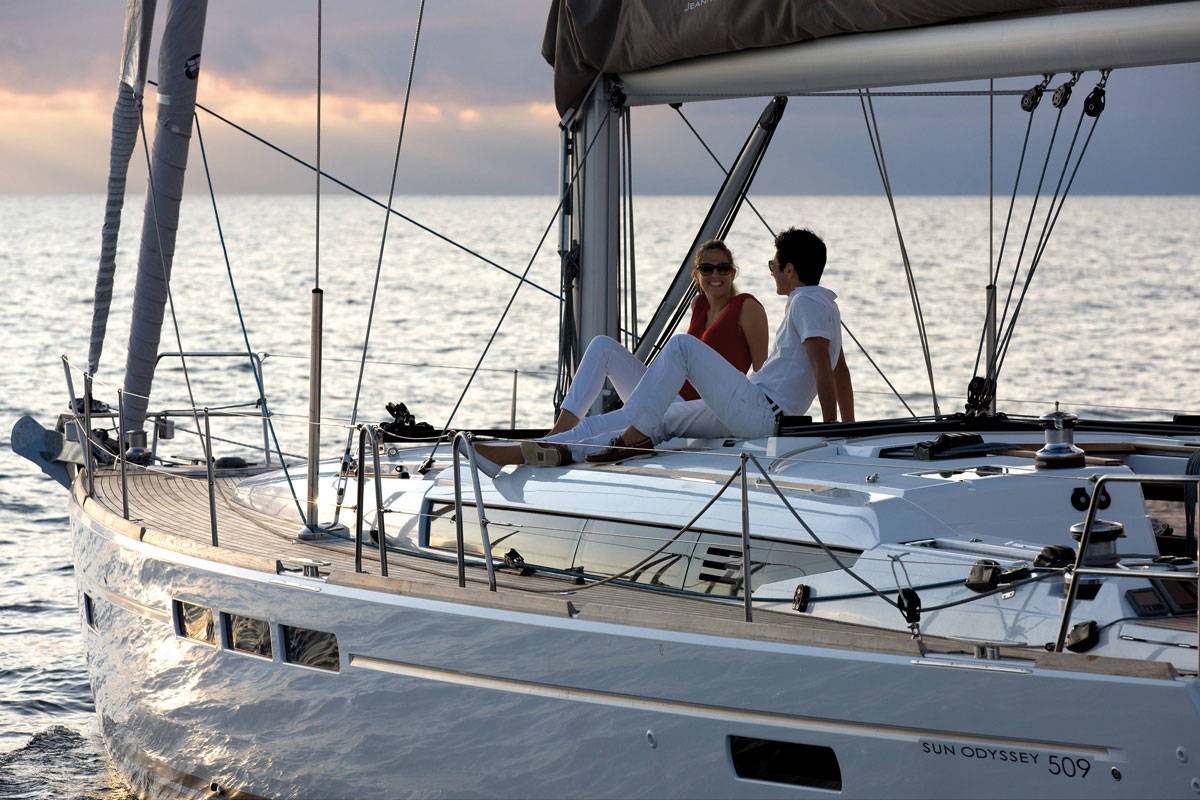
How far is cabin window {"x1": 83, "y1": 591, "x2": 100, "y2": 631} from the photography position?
20.7 ft

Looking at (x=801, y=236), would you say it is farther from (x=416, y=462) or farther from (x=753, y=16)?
(x=416, y=462)

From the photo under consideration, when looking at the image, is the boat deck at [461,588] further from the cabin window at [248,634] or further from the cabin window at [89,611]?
the cabin window at [89,611]

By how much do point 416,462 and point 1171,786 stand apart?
3.46m

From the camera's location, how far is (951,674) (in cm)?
360

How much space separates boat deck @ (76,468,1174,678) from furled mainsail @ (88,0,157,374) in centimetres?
98

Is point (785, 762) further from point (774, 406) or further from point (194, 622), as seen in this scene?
point (194, 622)

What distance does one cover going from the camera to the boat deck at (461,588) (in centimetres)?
378

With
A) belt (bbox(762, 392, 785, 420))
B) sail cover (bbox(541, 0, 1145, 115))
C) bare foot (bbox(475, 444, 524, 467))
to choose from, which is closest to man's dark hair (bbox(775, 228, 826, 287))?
belt (bbox(762, 392, 785, 420))

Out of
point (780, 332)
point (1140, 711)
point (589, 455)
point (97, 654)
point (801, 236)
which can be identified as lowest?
point (97, 654)

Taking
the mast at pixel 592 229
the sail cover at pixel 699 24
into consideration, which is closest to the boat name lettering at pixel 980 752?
the sail cover at pixel 699 24

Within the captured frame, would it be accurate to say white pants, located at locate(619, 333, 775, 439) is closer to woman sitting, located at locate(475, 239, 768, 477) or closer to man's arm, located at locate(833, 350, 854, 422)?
woman sitting, located at locate(475, 239, 768, 477)

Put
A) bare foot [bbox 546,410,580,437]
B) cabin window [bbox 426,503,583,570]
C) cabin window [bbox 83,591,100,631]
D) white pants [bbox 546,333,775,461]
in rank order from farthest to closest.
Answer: cabin window [bbox 83,591,100,631]
bare foot [bbox 546,410,580,437]
white pants [bbox 546,333,775,461]
cabin window [bbox 426,503,583,570]

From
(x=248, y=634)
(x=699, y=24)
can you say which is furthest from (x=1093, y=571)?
(x=699, y=24)

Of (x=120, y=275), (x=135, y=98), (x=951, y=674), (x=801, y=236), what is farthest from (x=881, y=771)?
(x=120, y=275)
